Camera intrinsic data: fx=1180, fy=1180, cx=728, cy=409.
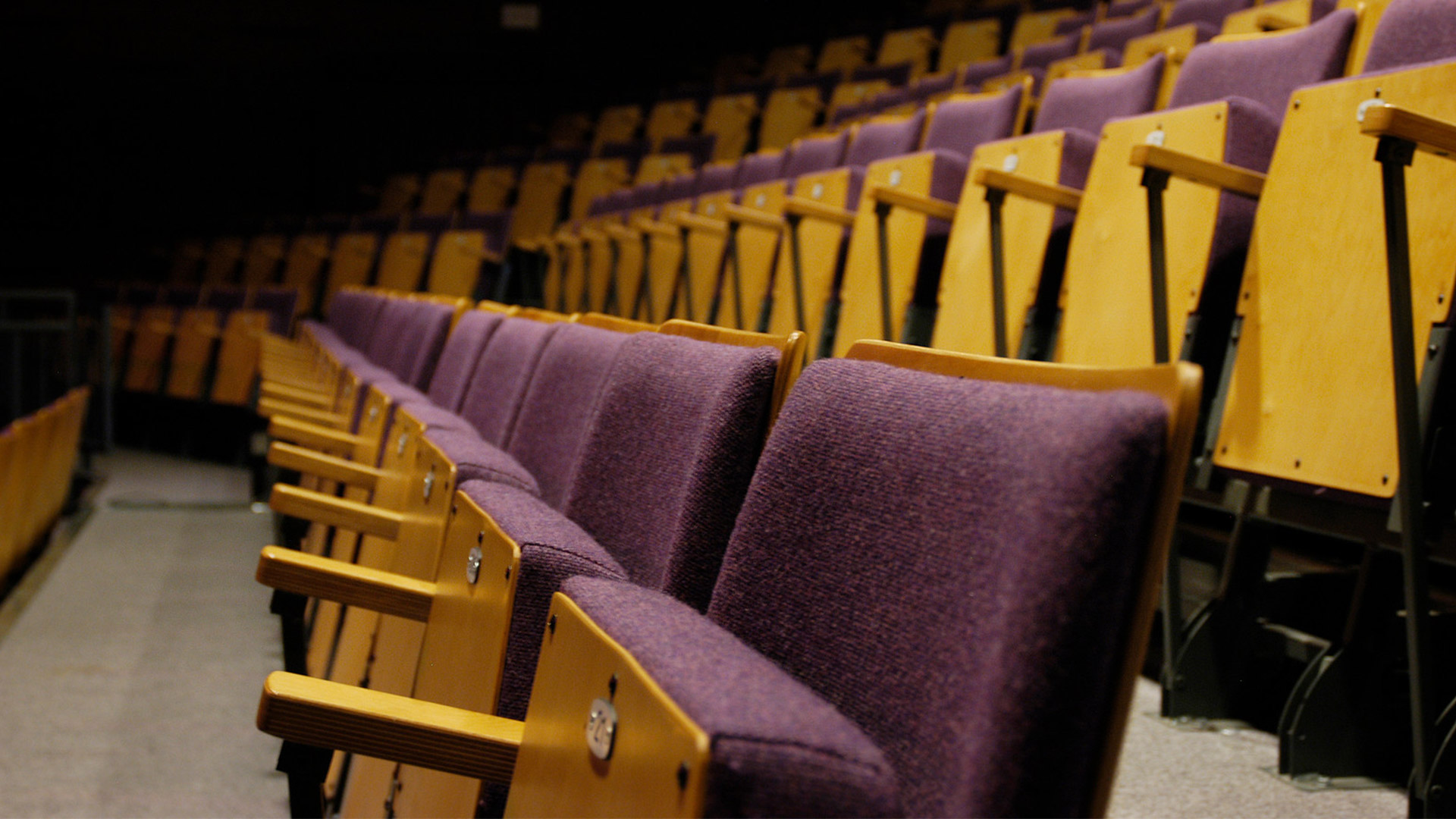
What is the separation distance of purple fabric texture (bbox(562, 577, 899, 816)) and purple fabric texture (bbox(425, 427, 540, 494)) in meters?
0.16

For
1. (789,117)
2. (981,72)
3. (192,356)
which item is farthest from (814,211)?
(192,356)

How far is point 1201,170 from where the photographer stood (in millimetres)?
434

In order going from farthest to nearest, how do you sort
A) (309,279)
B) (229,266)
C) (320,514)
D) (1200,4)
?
(229,266) < (309,279) < (1200,4) < (320,514)

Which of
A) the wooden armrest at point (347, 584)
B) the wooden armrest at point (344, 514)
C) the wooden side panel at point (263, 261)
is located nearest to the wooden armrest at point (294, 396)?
the wooden armrest at point (344, 514)

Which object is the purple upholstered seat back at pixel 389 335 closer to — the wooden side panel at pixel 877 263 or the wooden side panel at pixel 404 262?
the wooden side panel at pixel 877 263

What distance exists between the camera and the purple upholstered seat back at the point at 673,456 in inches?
8.6

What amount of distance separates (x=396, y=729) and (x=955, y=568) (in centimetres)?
11

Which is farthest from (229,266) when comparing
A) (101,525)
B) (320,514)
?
(320,514)

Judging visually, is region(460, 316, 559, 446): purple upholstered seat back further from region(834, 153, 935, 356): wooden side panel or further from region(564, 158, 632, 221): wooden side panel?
region(564, 158, 632, 221): wooden side panel

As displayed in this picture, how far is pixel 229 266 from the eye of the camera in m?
2.43

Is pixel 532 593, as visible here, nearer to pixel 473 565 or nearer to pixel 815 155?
pixel 473 565

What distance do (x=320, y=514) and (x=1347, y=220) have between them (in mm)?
378

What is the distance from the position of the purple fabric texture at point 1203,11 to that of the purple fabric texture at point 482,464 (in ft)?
2.84

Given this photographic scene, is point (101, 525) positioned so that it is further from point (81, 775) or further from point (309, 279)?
point (309, 279)
